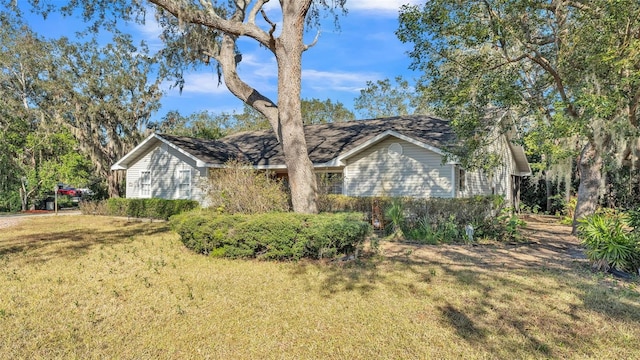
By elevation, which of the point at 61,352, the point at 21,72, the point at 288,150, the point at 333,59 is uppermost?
the point at 21,72

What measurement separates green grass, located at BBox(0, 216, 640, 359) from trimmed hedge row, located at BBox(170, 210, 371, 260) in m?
0.34

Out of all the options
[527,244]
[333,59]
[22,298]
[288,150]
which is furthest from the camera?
[333,59]

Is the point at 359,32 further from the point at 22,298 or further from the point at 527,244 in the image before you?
the point at 22,298

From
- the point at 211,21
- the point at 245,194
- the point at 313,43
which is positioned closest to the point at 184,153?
the point at 211,21

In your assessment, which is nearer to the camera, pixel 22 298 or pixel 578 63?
pixel 22 298

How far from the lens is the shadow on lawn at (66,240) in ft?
28.6

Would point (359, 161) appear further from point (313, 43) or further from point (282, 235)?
point (282, 235)

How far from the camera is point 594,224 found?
706cm

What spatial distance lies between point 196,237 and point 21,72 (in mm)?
25664

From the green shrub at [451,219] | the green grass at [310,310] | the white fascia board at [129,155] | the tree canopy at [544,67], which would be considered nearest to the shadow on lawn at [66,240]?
the green grass at [310,310]

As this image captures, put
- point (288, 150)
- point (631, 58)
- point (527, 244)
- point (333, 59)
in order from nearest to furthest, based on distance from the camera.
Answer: point (631, 58) → point (288, 150) → point (527, 244) → point (333, 59)

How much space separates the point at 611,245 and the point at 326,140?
13074mm

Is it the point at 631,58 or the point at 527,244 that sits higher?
the point at 631,58

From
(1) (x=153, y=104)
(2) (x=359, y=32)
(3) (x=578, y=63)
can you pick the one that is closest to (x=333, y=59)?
(2) (x=359, y=32)
